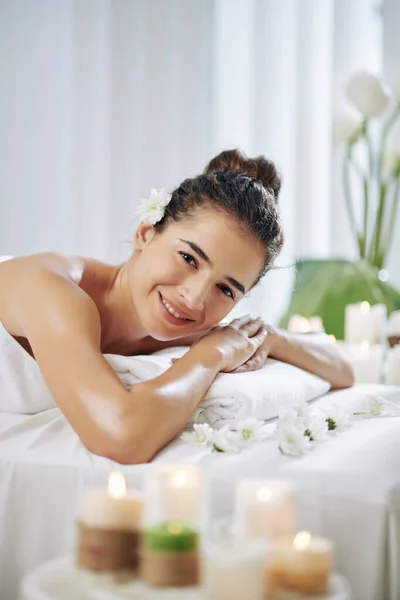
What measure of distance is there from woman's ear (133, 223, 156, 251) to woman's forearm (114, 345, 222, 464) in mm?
367

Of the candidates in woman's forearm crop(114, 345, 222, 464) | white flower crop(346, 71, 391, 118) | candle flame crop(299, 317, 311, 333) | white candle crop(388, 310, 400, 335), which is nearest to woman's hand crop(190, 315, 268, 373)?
woman's forearm crop(114, 345, 222, 464)

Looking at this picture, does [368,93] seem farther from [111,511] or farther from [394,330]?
[111,511]

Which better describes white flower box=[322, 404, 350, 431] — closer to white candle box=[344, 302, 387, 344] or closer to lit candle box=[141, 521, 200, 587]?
lit candle box=[141, 521, 200, 587]

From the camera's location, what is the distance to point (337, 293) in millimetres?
3904

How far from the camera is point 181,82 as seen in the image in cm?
450

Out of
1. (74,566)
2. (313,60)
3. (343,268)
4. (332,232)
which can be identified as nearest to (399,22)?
(313,60)

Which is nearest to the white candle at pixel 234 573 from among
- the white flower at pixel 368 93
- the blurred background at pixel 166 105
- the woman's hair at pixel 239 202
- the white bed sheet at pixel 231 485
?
the white bed sheet at pixel 231 485

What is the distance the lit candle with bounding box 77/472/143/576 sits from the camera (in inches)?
35.5

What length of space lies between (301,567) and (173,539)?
5.6 inches

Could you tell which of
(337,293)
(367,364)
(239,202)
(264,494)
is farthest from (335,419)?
(337,293)

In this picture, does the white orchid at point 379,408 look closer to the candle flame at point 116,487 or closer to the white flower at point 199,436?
the white flower at point 199,436

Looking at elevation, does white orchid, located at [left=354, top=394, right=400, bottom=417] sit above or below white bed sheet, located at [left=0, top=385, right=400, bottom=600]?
below

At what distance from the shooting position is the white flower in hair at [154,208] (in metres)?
1.86

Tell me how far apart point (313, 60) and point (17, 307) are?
380 centimetres
